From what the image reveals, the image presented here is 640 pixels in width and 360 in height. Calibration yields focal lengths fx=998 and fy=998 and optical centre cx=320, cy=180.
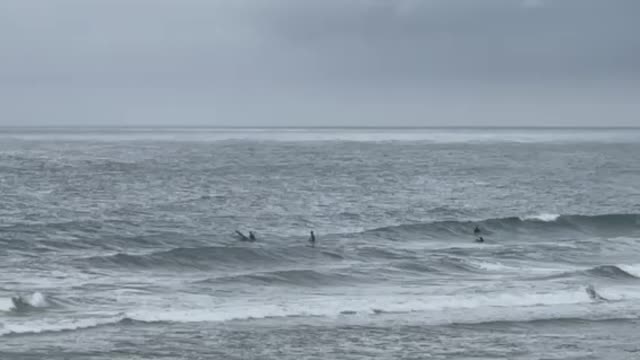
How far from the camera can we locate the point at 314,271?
34.2m

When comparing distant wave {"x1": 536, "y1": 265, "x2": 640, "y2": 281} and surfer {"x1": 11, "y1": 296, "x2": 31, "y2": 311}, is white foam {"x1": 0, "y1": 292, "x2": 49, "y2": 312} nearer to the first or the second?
surfer {"x1": 11, "y1": 296, "x2": 31, "y2": 311}

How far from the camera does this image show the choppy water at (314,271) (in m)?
23.7

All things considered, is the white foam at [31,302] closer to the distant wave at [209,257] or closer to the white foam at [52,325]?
the white foam at [52,325]

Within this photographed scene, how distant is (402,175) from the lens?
8588 centimetres

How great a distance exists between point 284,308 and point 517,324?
250 inches

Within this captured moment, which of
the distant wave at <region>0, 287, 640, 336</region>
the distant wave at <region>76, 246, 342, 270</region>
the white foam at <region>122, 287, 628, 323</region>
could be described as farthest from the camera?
the distant wave at <region>76, 246, 342, 270</region>

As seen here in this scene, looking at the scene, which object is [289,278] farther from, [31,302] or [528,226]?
[528,226]

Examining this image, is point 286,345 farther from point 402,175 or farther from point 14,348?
point 402,175

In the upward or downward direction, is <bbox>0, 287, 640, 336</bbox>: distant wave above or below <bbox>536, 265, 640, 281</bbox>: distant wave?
above

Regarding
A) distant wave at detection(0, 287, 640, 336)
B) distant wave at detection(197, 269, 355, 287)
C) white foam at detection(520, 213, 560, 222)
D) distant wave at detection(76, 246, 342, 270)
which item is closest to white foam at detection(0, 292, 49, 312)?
distant wave at detection(0, 287, 640, 336)

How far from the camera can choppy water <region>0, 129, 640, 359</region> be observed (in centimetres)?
Result: 2366

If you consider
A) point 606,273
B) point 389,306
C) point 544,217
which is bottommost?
point 544,217

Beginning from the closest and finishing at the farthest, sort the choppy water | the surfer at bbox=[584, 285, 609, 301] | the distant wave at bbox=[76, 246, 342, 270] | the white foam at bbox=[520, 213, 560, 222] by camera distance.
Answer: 1. the choppy water
2. the surfer at bbox=[584, 285, 609, 301]
3. the distant wave at bbox=[76, 246, 342, 270]
4. the white foam at bbox=[520, 213, 560, 222]

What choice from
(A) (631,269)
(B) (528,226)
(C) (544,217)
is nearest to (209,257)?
(A) (631,269)
